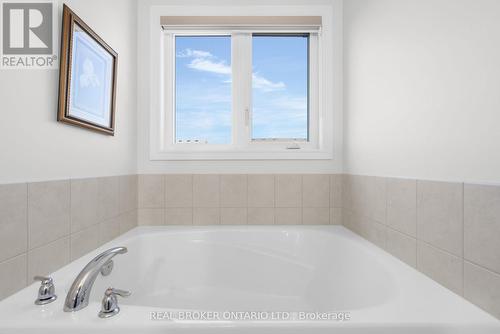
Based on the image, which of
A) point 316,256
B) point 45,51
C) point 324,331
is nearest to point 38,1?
point 45,51

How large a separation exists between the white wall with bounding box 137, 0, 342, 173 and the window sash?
0.43ft

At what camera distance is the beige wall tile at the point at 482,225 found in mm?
733

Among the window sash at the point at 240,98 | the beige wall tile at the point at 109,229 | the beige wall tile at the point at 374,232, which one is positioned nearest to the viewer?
the beige wall tile at the point at 374,232

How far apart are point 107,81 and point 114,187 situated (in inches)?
23.6

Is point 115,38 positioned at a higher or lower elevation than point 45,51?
higher

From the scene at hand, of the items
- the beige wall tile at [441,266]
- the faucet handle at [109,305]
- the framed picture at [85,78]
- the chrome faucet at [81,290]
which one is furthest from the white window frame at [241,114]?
the faucet handle at [109,305]

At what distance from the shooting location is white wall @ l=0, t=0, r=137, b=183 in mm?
894

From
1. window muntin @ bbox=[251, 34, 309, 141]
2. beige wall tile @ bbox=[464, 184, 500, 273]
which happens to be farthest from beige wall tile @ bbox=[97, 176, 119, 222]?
beige wall tile @ bbox=[464, 184, 500, 273]

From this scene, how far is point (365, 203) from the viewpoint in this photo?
156 centimetres

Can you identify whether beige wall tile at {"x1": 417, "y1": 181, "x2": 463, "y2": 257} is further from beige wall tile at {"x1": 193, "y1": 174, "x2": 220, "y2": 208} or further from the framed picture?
the framed picture

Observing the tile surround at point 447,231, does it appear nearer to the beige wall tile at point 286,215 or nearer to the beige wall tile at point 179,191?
the beige wall tile at point 286,215

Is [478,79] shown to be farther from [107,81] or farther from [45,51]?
[107,81]

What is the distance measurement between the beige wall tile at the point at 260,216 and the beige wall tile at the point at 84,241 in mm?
948

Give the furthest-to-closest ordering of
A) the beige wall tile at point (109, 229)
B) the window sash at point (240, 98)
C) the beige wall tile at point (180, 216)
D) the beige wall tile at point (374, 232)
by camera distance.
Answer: the window sash at point (240, 98) → the beige wall tile at point (180, 216) → the beige wall tile at point (109, 229) → the beige wall tile at point (374, 232)
